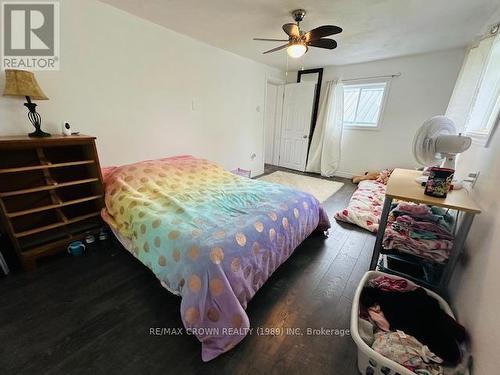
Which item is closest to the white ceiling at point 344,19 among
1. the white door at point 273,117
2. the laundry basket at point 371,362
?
the white door at point 273,117

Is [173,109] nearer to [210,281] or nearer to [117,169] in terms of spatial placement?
[117,169]

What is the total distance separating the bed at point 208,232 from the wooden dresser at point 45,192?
255 mm

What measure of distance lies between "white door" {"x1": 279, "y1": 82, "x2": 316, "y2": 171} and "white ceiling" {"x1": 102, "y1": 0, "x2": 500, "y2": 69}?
5.25ft

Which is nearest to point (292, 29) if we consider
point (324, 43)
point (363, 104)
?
point (324, 43)

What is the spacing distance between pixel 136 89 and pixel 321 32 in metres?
2.07

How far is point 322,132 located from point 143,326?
452cm

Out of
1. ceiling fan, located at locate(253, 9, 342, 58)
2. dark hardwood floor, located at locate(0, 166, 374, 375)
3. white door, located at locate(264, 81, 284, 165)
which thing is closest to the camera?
dark hardwood floor, located at locate(0, 166, 374, 375)

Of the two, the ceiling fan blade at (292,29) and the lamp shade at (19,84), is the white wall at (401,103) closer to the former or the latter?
the ceiling fan blade at (292,29)

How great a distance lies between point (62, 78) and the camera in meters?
1.89

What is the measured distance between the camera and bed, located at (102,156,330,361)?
1140 millimetres

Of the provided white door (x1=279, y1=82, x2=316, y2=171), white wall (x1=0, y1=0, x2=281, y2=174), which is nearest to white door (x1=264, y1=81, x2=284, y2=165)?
white door (x1=279, y1=82, x2=316, y2=171)

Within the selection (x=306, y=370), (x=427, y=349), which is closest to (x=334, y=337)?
(x=306, y=370)

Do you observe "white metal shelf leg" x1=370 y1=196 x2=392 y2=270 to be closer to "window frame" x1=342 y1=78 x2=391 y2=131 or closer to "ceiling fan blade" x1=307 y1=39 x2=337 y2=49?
"ceiling fan blade" x1=307 y1=39 x2=337 y2=49

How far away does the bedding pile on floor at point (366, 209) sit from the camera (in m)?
2.54
